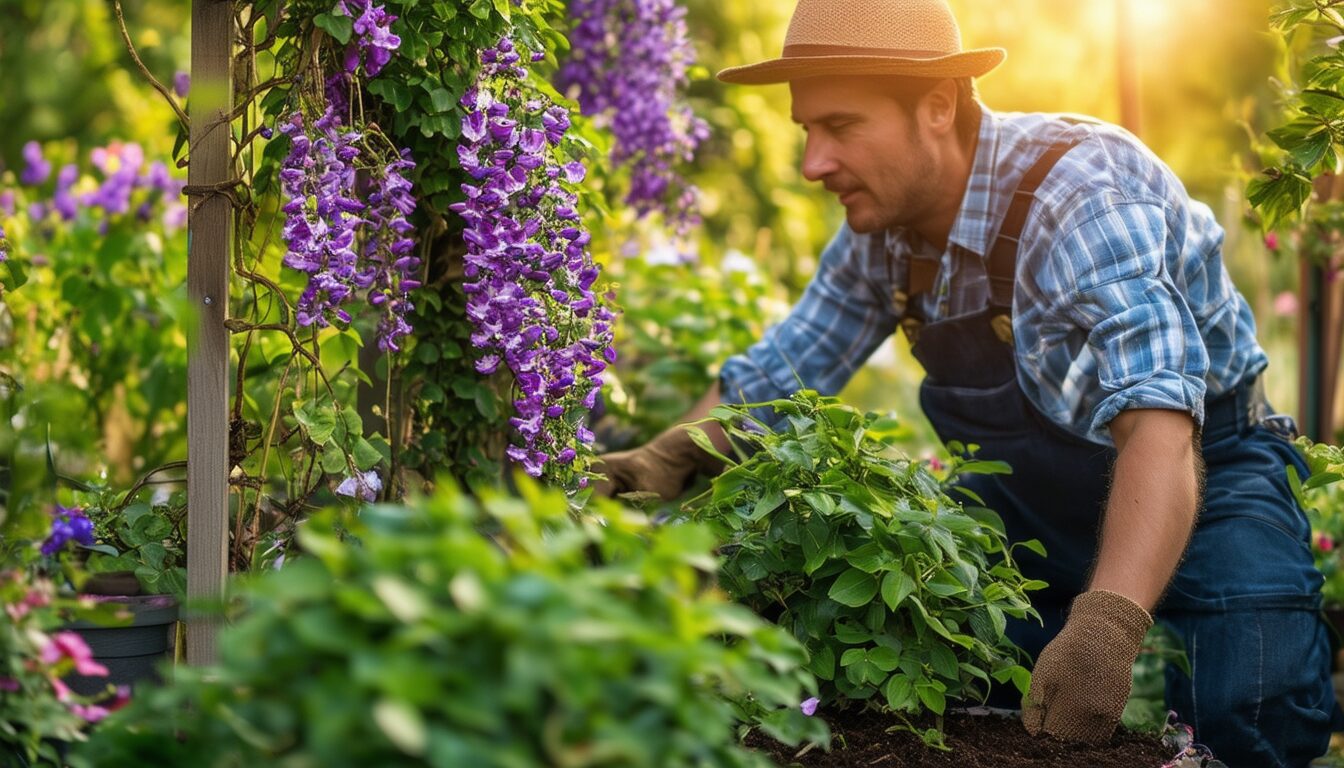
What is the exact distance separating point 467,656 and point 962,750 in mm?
1011

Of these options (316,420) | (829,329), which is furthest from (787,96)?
(316,420)

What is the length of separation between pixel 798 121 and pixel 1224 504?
1.06m

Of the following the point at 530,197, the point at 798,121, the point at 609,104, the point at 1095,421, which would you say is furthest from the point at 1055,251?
the point at 609,104

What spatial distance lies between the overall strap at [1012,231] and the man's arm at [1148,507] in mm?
506

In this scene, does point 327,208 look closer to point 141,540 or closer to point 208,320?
point 208,320

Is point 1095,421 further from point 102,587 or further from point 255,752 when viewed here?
point 102,587

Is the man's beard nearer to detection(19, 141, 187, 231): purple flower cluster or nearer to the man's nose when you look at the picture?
the man's nose

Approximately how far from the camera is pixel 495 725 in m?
0.96

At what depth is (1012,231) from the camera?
2.43 m

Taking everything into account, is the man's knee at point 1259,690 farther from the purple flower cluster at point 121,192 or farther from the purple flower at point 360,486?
the purple flower cluster at point 121,192

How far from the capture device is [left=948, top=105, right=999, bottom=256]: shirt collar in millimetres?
2459

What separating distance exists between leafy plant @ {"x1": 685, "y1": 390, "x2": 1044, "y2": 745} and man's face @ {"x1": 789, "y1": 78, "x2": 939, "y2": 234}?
2.12ft

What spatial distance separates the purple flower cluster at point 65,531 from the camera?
1.78 metres

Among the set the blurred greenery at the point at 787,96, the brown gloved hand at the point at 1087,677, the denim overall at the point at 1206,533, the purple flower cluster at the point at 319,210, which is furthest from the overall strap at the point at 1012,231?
the blurred greenery at the point at 787,96
